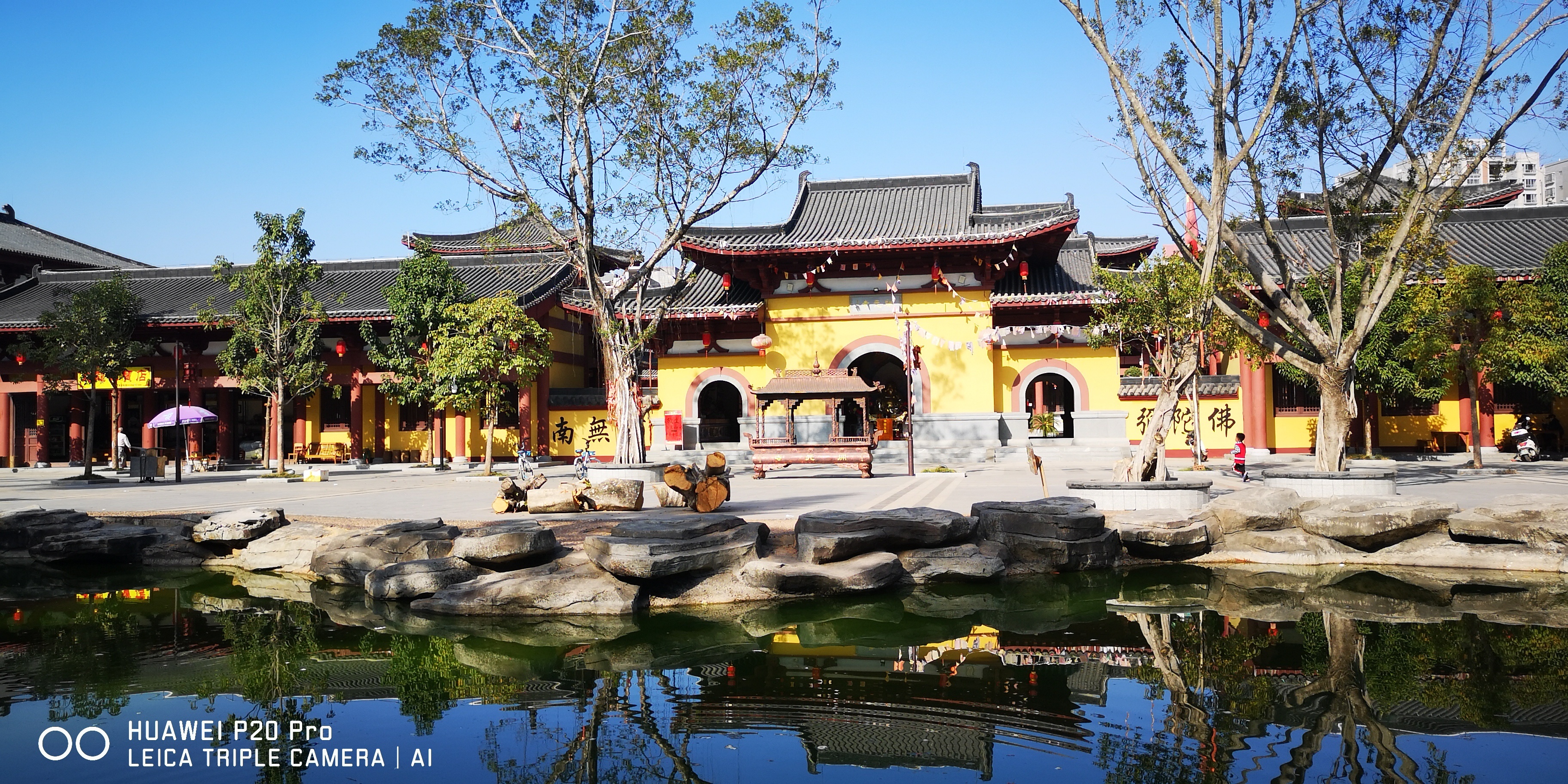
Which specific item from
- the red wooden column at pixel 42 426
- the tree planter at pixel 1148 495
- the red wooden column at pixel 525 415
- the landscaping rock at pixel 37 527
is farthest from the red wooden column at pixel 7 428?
the tree planter at pixel 1148 495

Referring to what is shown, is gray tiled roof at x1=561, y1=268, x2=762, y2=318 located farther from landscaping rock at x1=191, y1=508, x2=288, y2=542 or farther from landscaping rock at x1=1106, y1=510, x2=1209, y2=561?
landscaping rock at x1=1106, y1=510, x2=1209, y2=561

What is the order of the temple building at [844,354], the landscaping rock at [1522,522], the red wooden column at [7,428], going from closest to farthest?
the landscaping rock at [1522,522] < the temple building at [844,354] < the red wooden column at [7,428]

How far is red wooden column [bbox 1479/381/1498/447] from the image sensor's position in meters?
21.1

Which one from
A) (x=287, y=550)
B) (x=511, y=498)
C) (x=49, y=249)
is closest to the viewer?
(x=287, y=550)

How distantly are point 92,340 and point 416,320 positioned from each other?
23.7 ft

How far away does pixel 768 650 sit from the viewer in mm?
6094

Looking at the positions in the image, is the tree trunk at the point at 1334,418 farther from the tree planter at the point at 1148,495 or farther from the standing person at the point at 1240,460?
the standing person at the point at 1240,460

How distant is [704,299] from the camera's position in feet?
75.9

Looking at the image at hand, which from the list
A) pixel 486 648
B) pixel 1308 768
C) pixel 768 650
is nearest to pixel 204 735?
pixel 486 648

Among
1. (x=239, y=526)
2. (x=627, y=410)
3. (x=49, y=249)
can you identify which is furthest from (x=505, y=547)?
(x=49, y=249)

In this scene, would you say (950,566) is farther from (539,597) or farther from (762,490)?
(762,490)

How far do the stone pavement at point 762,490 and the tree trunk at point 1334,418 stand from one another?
1.34 meters

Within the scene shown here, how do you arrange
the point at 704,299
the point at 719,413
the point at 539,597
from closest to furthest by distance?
the point at 539,597 → the point at 704,299 → the point at 719,413

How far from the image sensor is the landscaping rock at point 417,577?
7.82m
